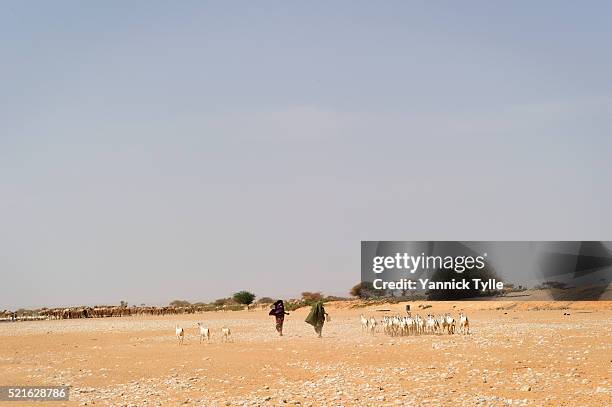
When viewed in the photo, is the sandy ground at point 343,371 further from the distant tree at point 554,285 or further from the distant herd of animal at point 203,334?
the distant tree at point 554,285

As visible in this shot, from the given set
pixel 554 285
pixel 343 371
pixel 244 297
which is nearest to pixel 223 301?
pixel 244 297

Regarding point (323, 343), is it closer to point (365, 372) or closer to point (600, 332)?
point (365, 372)

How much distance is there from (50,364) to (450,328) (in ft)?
52.2

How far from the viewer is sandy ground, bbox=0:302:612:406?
14367 mm

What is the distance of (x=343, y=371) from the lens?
1823cm

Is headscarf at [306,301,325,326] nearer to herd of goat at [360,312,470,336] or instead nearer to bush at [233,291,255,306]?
herd of goat at [360,312,470,336]

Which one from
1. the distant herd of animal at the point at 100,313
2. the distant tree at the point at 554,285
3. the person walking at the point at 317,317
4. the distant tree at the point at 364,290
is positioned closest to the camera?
the person walking at the point at 317,317

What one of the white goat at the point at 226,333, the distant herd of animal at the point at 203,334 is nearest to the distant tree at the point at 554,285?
the white goat at the point at 226,333

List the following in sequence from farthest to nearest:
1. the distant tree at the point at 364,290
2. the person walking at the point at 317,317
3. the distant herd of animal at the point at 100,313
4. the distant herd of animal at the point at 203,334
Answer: the distant tree at the point at 364,290 < the distant herd of animal at the point at 100,313 < the person walking at the point at 317,317 < the distant herd of animal at the point at 203,334

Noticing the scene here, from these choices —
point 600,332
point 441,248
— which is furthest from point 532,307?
point 600,332

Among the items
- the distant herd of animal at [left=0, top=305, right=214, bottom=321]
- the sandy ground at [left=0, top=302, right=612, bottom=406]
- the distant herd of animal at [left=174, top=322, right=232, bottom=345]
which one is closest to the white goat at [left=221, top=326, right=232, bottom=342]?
the distant herd of animal at [left=174, top=322, right=232, bottom=345]

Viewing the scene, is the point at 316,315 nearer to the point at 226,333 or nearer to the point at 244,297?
the point at 226,333

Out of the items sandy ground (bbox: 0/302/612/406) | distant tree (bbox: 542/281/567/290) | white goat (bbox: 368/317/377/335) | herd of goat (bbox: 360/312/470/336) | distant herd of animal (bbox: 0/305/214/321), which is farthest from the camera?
distant herd of animal (bbox: 0/305/214/321)

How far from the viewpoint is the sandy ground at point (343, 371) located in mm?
14367
